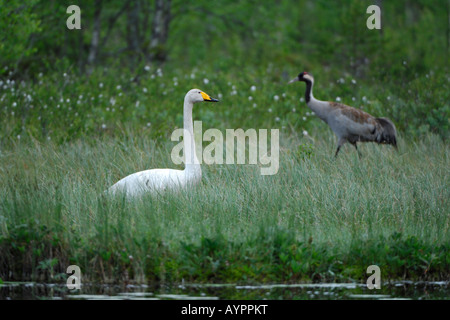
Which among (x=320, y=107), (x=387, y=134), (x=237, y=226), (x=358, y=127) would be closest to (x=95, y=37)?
(x=320, y=107)

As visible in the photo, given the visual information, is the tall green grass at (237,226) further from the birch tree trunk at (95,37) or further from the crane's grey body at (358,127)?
the birch tree trunk at (95,37)

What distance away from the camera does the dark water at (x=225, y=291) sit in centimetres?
662

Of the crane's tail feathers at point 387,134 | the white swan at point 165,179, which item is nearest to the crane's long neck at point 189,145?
the white swan at point 165,179

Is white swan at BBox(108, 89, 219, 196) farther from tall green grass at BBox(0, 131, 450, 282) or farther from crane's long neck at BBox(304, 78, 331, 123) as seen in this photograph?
crane's long neck at BBox(304, 78, 331, 123)

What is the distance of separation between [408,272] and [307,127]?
7615 mm

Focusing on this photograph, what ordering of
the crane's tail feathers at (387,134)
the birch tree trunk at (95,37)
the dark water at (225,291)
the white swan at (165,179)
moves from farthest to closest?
the birch tree trunk at (95,37)
the crane's tail feathers at (387,134)
the white swan at (165,179)
the dark water at (225,291)

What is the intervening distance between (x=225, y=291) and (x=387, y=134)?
21.4 feet

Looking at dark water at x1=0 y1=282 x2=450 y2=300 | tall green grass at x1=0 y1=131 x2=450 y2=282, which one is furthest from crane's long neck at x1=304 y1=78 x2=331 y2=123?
A: dark water at x1=0 y1=282 x2=450 y2=300

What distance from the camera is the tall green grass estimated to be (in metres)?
7.29

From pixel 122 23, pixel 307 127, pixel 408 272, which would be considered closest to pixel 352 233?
pixel 408 272

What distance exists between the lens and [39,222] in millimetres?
7625

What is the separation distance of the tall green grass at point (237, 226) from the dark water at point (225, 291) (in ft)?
0.61

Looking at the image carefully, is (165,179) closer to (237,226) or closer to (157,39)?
(237,226)

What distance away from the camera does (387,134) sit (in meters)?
12.4
